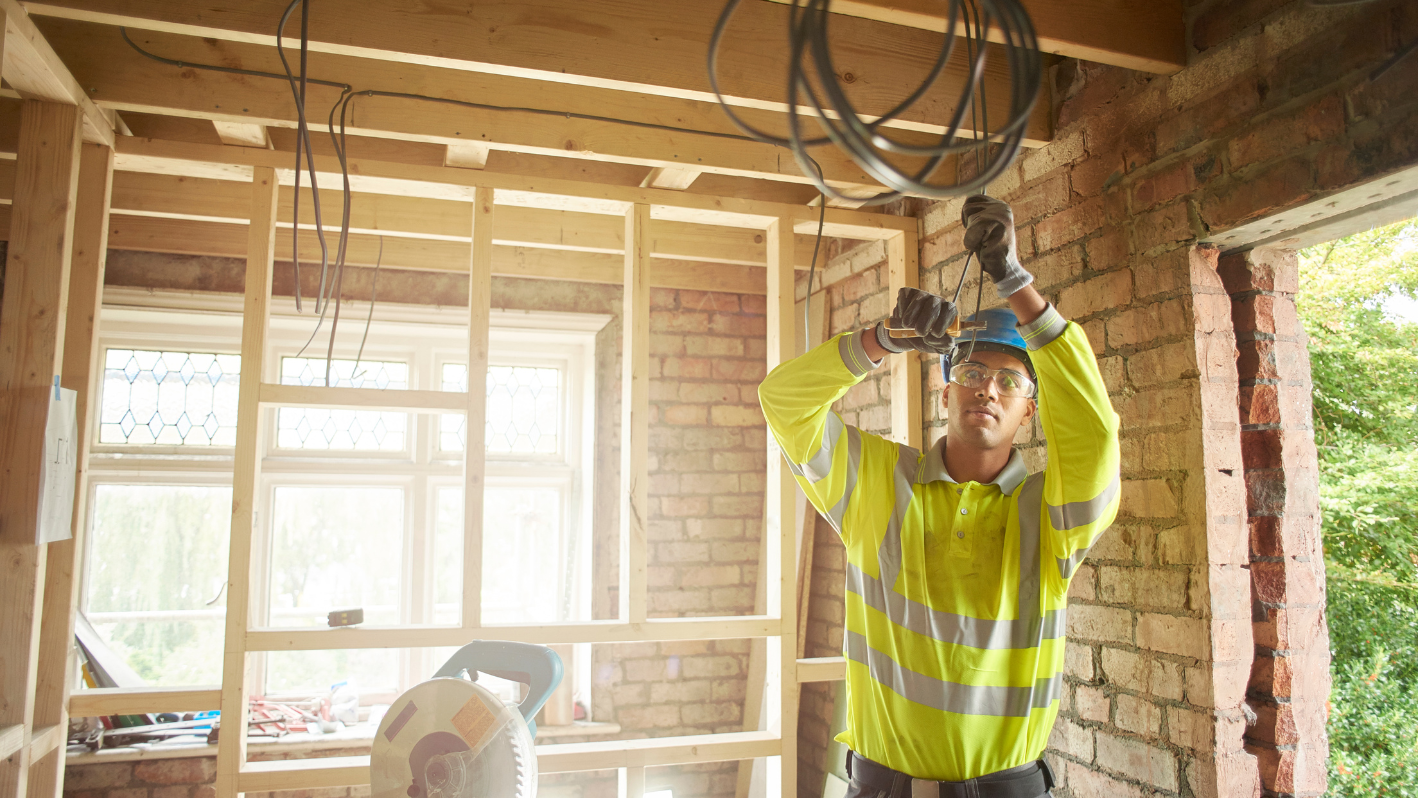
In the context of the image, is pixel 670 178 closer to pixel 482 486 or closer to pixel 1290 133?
pixel 482 486

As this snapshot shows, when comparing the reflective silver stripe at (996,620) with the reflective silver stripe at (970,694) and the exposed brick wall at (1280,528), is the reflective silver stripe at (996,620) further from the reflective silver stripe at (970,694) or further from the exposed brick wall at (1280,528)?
the exposed brick wall at (1280,528)

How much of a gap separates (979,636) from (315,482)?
2.96m

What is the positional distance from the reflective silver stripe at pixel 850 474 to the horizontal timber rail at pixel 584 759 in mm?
844

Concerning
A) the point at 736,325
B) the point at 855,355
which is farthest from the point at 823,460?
the point at 736,325

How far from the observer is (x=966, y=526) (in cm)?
179

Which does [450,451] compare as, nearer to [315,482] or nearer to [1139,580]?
[315,482]

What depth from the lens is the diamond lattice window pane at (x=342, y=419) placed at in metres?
3.68

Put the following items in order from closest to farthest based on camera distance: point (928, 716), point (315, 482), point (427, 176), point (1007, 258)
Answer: point (1007, 258), point (928, 716), point (427, 176), point (315, 482)

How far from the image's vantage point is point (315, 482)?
144 inches

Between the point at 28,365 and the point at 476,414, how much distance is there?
102 centimetres

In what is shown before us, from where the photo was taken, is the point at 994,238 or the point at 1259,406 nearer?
the point at 994,238

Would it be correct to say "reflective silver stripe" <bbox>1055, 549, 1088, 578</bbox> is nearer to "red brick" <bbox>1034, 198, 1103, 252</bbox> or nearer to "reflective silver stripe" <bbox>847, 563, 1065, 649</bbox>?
"reflective silver stripe" <bbox>847, 563, 1065, 649</bbox>

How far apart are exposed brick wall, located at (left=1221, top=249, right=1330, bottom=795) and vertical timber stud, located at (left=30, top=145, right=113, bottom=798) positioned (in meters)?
2.74

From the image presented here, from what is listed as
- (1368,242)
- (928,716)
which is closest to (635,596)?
(928,716)
